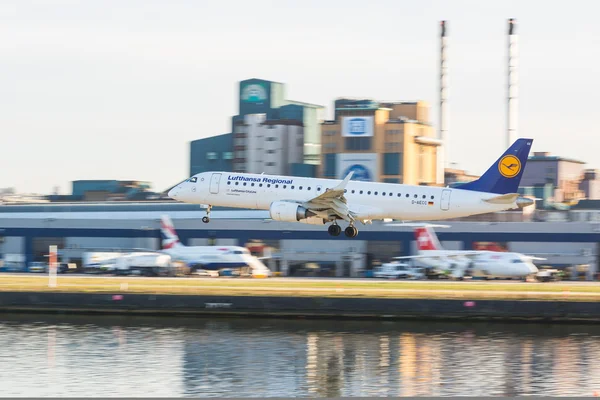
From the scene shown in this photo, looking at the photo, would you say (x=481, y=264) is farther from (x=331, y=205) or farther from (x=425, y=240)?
(x=331, y=205)

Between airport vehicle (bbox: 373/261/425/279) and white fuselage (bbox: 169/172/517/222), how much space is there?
1050 inches

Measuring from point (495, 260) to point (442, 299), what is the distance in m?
25.5

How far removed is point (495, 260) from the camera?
9550 centimetres

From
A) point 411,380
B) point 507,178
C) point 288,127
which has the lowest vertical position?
point 411,380

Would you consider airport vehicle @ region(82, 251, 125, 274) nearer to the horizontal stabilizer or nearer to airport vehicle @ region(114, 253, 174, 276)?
airport vehicle @ region(114, 253, 174, 276)

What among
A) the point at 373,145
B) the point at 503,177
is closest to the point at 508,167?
the point at 503,177

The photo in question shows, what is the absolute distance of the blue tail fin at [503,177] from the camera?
7338 cm

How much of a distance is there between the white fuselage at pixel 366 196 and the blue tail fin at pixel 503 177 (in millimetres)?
1238

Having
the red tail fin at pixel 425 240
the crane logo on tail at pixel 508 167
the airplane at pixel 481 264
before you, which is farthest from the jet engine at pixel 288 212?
the red tail fin at pixel 425 240

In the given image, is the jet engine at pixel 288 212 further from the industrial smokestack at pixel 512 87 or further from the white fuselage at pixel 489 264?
the industrial smokestack at pixel 512 87

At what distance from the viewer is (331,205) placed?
70.5 m

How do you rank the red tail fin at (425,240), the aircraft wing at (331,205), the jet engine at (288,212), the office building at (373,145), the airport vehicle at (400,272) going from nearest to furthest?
the aircraft wing at (331,205) → the jet engine at (288,212) → the airport vehicle at (400,272) → the red tail fin at (425,240) → the office building at (373,145)

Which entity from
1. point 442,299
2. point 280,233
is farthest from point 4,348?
point 280,233

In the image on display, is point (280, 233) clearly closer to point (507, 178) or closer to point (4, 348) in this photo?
point (507, 178)
